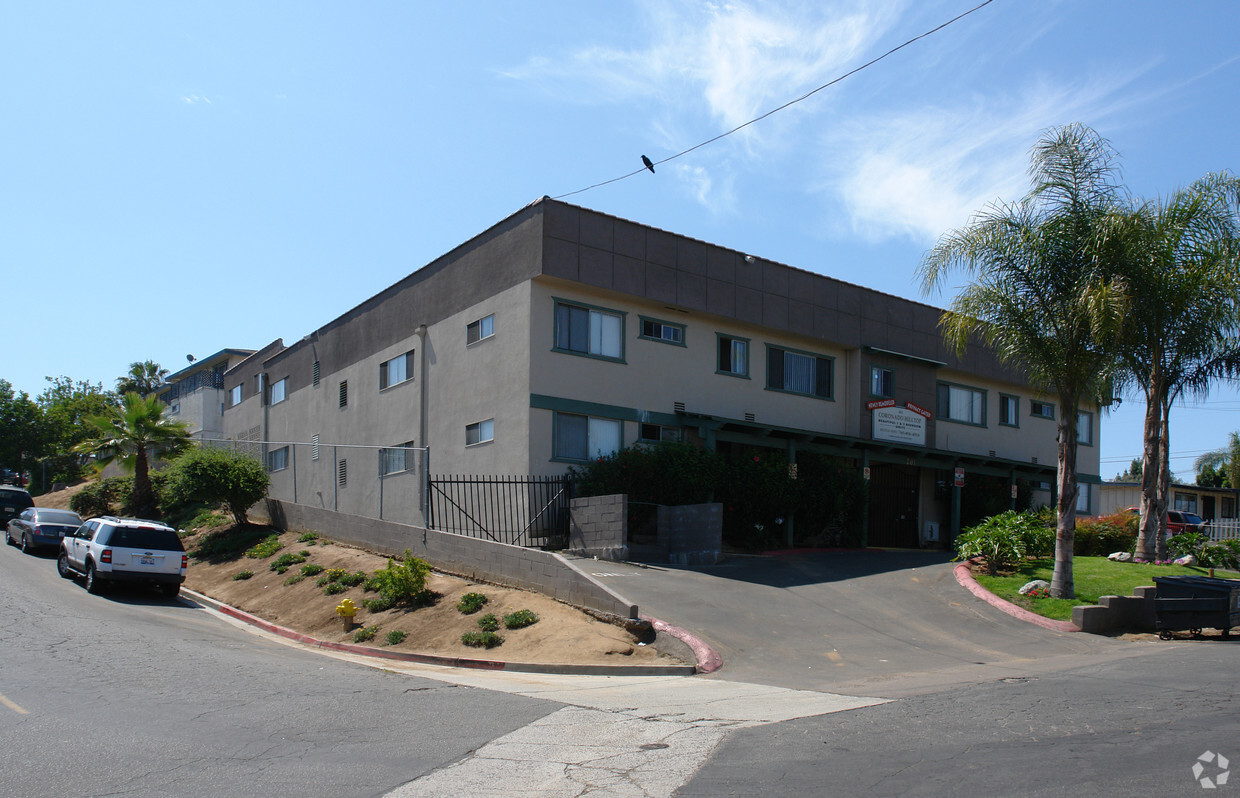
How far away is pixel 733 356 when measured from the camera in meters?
25.6

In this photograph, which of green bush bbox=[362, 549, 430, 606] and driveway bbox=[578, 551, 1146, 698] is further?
green bush bbox=[362, 549, 430, 606]

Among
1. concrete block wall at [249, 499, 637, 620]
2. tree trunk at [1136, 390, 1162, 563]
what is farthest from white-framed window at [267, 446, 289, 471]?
tree trunk at [1136, 390, 1162, 563]

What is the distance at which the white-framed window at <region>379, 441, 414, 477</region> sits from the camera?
2583 cm

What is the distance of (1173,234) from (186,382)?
5366 cm

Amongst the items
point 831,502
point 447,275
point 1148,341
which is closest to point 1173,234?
point 1148,341

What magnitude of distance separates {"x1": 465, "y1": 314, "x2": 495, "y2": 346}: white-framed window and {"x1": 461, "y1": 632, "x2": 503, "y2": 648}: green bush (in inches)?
387

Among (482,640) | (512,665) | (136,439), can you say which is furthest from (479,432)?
(136,439)

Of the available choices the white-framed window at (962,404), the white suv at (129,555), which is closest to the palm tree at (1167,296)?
the white-framed window at (962,404)

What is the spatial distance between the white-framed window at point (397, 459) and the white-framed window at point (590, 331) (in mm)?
6121

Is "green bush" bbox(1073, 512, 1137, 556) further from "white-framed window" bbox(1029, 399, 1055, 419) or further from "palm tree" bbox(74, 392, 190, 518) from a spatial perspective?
"palm tree" bbox(74, 392, 190, 518)

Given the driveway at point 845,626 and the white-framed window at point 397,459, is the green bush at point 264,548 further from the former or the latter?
the driveway at point 845,626

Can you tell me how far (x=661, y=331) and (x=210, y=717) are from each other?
652 inches

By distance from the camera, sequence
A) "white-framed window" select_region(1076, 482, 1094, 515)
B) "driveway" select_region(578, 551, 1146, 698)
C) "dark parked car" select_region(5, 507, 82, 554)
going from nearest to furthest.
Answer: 1. "driveway" select_region(578, 551, 1146, 698)
2. "dark parked car" select_region(5, 507, 82, 554)
3. "white-framed window" select_region(1076, 482, 1094, 515)
